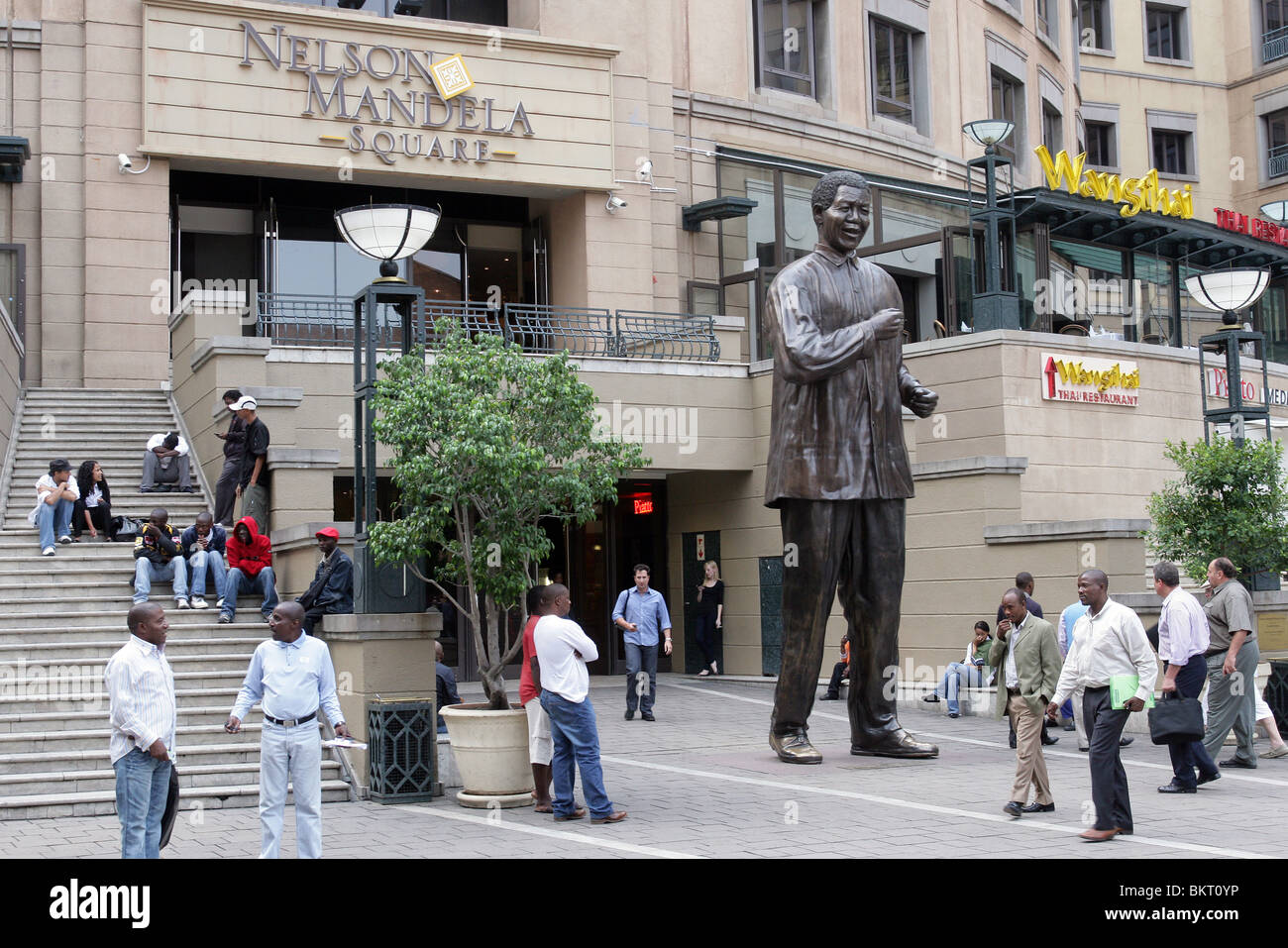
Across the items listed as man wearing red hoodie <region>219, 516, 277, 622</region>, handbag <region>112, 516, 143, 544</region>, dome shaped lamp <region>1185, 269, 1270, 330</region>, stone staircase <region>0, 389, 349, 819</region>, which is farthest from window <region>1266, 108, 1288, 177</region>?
man wearing red hoodie <region>219, 516, 277, 622</region>

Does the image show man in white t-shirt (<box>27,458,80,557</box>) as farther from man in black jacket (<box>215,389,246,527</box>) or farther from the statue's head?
the statue's head

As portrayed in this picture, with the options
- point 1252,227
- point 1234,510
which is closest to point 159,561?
point 1234,510

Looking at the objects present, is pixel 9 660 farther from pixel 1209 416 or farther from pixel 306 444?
pixel 1209 416

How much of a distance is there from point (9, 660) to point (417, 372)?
5123 millimetres

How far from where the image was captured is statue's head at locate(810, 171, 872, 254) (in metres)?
12.8

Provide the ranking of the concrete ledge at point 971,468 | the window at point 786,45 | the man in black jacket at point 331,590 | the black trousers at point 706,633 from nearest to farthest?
the man in black jacket at point 331,590 < the concrete ledge at point 971,468 < the black trousers at point 706,633 < the window at point 786,45

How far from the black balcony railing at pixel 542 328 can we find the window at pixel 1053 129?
18340 mm

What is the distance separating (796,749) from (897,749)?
3.16 feet

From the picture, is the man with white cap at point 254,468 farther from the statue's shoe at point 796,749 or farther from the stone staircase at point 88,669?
the statue's shoe at point 796,749

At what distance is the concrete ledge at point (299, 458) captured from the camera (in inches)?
643

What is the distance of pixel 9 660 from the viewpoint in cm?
1424

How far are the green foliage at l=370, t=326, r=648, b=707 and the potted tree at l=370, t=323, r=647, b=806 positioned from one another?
1 centimetres

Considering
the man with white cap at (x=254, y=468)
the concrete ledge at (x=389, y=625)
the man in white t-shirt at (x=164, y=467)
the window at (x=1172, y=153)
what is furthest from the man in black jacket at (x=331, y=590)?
the window at (x=1172, y=153)

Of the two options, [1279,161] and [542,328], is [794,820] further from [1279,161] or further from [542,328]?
[1279,161]
